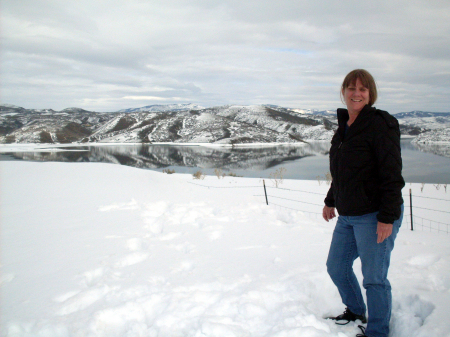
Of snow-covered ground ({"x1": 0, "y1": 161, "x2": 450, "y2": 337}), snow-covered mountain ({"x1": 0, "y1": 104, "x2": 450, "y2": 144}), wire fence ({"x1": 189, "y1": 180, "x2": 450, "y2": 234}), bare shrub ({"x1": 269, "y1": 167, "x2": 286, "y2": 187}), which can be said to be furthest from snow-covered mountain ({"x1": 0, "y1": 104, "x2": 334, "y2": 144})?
snow-covered ground ({"x1": 0, "y1": 161, "x2": 450, "y2": 337})

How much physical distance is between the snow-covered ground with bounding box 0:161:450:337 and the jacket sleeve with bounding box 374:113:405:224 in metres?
0.93

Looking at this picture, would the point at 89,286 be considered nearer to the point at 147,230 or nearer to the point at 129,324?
the point at 129,324

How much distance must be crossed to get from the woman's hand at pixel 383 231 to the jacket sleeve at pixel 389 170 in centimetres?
4

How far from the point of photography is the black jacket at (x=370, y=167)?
174cm

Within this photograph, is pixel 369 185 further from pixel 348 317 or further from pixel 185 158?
pixel 185 158

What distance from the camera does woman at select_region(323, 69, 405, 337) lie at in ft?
5.76

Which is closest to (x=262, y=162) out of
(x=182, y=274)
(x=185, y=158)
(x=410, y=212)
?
(x=185, y=158)

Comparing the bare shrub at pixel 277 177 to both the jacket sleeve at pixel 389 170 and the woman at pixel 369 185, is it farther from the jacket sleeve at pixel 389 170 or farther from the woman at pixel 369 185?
the jacket sleeve at pixel 389 170

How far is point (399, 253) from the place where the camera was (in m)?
3.46

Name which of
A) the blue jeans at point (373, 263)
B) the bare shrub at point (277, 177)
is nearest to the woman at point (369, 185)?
the blue jeans at point (373, 263)

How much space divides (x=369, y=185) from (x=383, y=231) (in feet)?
0.99

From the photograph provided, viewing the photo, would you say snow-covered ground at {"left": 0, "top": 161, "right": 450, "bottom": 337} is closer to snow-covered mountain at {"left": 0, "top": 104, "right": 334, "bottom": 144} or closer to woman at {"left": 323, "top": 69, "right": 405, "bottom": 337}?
woman at {"left": 323, "top": 69, "right": 405, "bottom": 337}

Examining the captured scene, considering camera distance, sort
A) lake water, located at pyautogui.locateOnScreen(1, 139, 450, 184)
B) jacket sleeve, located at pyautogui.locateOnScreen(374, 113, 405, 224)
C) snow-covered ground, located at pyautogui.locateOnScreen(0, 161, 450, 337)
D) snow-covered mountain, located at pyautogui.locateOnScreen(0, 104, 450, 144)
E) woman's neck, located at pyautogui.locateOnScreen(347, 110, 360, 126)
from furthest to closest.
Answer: snow-covered mountain, located at pyautogui.locateOnScreen(0, 104, 450, 144), lake water, located at pyautogui.locateOnScreen(1, 139, 450, 184), snow-covered ground, located at pyautogui.locateOnScreen(0, 161, 450, 337), woman's neck, located at pyautogui.locateOnScreen(347, 110, 360, 126), jacket sleeve, located at pyautogui.locateOnScreen(374, 113, 405, 224)

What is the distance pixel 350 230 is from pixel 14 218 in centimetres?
499
